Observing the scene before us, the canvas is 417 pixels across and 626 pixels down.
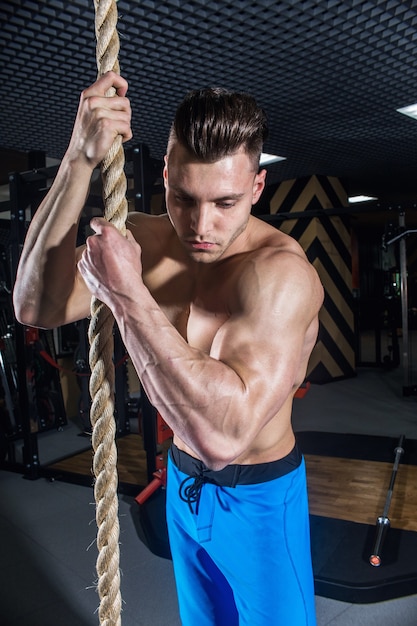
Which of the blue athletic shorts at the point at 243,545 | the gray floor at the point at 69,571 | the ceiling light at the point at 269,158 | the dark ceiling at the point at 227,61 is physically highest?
the dark ceiling at the point at 227,61

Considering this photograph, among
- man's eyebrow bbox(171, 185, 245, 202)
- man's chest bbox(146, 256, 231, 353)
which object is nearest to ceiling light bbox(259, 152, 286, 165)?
man's chest bbox(146, 256, 231, 353)

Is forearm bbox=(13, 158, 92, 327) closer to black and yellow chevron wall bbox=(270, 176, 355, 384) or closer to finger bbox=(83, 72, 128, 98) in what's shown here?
finger bbox=(83, 72, 128, 98)

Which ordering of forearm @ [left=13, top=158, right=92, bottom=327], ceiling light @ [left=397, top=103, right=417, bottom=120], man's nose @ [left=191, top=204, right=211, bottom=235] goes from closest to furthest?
forearm @ [left=13, top=158, right=92, bottom=327] → man's nose @ [left=191, top=204, right=211, bottom=235] → ceiling light @ [left=397, top=103, right=417, bottom=120]

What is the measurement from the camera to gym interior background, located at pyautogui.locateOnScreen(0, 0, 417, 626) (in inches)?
94.3

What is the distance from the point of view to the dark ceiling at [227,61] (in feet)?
8.04

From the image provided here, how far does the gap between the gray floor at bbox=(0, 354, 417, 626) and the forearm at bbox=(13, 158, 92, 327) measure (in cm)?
→ 126

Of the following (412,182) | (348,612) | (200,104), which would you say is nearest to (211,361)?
(200,104)

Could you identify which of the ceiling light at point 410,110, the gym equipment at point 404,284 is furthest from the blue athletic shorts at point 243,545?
the gym equipment at point 404,284

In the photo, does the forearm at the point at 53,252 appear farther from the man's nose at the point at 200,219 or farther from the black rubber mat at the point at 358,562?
the black rubber mat at the point at 358,562

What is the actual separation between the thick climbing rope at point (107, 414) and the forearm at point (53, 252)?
4.7 inches

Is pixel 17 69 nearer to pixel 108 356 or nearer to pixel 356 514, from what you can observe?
pixel 108 356

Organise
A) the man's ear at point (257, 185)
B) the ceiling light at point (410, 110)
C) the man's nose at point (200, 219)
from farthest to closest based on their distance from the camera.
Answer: the ceiling light at point (410, 110)
the man's ear at point (257, 185)
the man's nose at point (200, 219)

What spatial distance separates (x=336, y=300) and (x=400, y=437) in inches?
120

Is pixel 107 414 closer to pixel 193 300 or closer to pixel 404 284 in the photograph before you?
pixel 193 300
